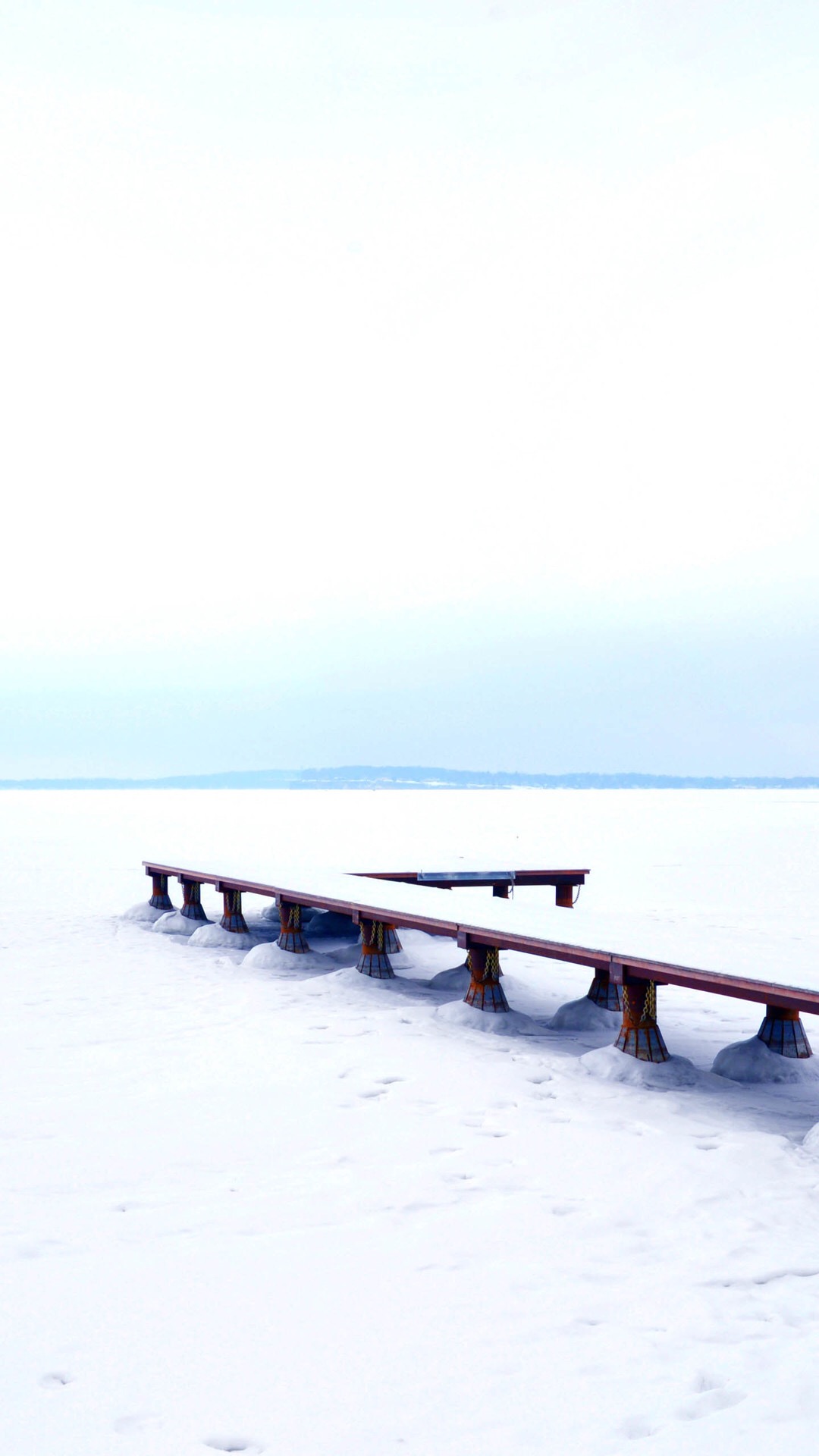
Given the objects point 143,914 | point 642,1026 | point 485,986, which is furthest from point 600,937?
point 143,914

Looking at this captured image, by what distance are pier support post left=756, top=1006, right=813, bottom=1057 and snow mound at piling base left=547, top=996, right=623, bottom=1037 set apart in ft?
4.47

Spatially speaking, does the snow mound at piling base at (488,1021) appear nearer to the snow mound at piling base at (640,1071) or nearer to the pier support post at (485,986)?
the pier support post at (485,986)

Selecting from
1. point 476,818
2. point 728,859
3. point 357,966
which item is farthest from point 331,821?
point 357,966

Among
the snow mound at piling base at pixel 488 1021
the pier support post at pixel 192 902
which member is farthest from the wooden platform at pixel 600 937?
the pier support post at pixel 192 902

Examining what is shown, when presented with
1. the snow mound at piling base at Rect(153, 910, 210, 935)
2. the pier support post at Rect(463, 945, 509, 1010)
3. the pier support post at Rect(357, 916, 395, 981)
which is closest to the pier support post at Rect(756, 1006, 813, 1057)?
the pier support post at Rect(463, 945, 509, 1010)

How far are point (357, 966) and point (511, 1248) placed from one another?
581cm

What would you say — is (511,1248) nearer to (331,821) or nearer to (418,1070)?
(418,1070)

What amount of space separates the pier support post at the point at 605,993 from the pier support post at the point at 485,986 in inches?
28.3

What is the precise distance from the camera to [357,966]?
9875 millimetres

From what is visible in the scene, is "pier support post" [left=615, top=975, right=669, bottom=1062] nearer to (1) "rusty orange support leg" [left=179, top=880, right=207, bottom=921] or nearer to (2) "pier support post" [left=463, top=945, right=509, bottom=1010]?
(2) "pier support post" [left=463, top=945, right=509, bottom=1010]

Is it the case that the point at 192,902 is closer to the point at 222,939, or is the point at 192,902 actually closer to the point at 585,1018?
the point at 222,939

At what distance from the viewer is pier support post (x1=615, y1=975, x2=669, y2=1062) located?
6.61 m

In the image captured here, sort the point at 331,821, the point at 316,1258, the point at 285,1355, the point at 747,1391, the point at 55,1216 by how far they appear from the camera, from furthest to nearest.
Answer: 1. the point at 331,821
2. the point at 55,1216
3. the point at 316,1258
4. the point at 285,1355
5. the point at 747,1391

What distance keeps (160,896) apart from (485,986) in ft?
24.1
